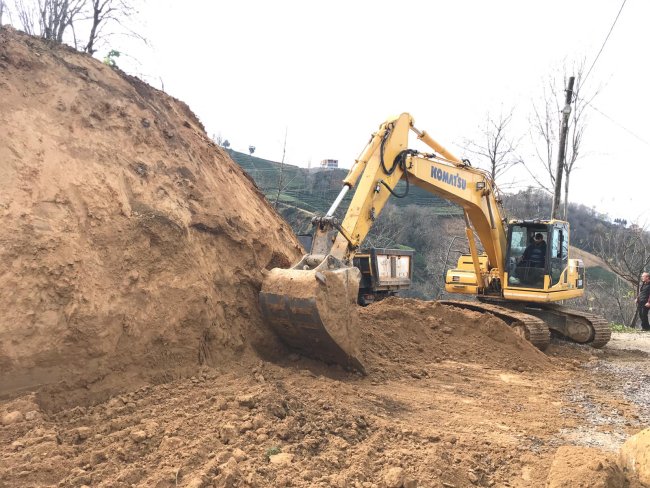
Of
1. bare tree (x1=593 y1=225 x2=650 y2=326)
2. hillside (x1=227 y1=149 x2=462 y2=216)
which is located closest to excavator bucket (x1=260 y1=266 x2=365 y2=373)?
bare tree (x1=593 y1=225 x2=650 y2=326)

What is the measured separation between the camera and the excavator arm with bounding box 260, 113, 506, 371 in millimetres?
5266

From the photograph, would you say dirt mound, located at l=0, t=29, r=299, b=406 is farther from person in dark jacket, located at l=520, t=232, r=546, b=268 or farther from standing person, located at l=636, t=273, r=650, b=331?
standing person, located at l=636, t=273, r=650, b=331

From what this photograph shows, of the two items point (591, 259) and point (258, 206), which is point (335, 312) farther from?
point (591, 259)

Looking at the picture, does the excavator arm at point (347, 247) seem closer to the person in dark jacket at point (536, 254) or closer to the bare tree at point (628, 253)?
the person in dark jacket at point (536, 254)

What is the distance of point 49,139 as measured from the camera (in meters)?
4.88

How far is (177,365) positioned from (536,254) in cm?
724

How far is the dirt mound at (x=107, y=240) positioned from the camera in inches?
158

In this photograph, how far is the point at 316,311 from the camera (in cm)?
509

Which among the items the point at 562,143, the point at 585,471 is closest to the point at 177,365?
A: the point at 585,471

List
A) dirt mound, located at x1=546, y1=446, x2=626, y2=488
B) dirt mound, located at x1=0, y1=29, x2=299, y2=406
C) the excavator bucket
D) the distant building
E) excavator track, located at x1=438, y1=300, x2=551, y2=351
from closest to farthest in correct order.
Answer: dirt mound, located at x1=546, y1=446, x2=626, y2=488 → dirt mound, located at x1=0, y1=29, x2=299, y2=406 → the excavator bucket → excavator track, located at x1=438, y1=300, x2=551, y2=351 → the distant building

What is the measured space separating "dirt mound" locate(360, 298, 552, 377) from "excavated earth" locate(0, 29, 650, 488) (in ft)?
0.30

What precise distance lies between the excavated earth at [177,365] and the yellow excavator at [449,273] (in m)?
0.49

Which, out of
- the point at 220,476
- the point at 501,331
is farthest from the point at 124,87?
the point at 501,331

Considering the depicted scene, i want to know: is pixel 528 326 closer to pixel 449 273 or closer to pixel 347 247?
pixel 449 273
